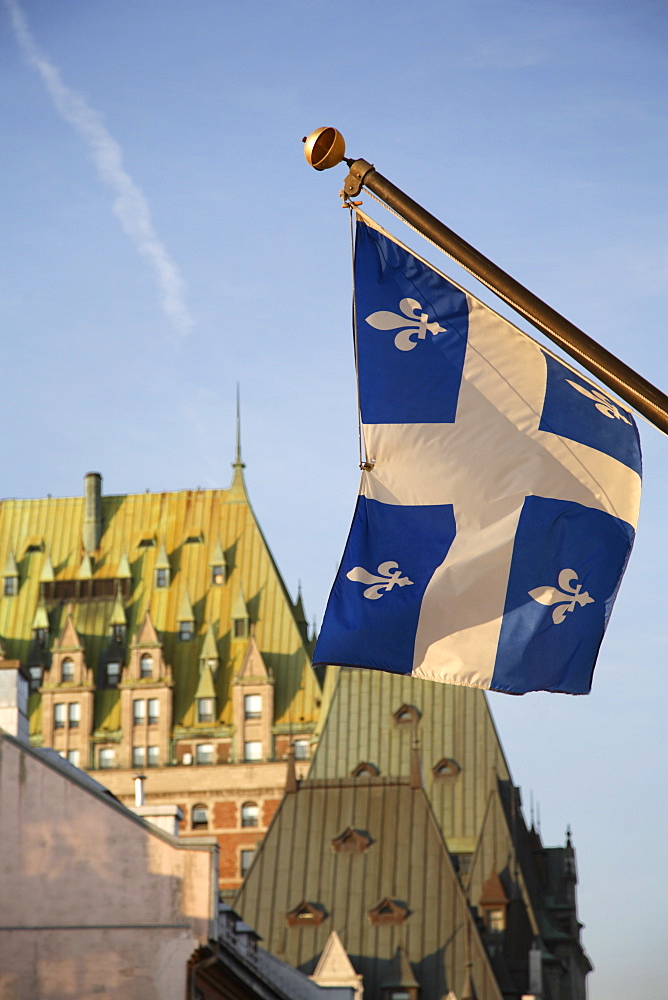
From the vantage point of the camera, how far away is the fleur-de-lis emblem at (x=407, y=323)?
44.4 feet

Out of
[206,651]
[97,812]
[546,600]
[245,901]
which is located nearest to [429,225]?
[546,600]

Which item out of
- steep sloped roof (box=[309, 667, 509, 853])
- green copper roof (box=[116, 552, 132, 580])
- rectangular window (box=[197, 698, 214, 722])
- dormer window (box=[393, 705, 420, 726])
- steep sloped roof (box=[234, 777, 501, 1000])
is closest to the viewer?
steep sloped roof (box=[234, 777, 501, 1000])

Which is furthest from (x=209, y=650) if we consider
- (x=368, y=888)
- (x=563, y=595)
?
(x=563, y=595)

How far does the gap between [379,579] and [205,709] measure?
77.5m

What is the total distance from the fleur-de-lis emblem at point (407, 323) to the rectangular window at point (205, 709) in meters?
77.0

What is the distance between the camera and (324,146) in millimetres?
12859

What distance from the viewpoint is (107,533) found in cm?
9919

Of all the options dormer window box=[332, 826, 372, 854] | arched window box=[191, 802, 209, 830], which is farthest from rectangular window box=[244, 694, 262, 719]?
dormer window box=[332, 826, 372, 854]

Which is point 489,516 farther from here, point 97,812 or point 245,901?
point 245,901

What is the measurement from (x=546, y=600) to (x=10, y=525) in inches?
3529

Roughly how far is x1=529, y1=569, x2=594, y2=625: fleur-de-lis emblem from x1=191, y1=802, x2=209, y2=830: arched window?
244 feet

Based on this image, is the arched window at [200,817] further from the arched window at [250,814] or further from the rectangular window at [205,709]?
the rectangular window at [205,709]

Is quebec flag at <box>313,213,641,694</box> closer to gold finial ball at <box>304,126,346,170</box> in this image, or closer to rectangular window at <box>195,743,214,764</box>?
gold finial ball at <box>304,126,346,170</box>

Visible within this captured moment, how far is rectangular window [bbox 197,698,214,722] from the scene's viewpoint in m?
89.4
